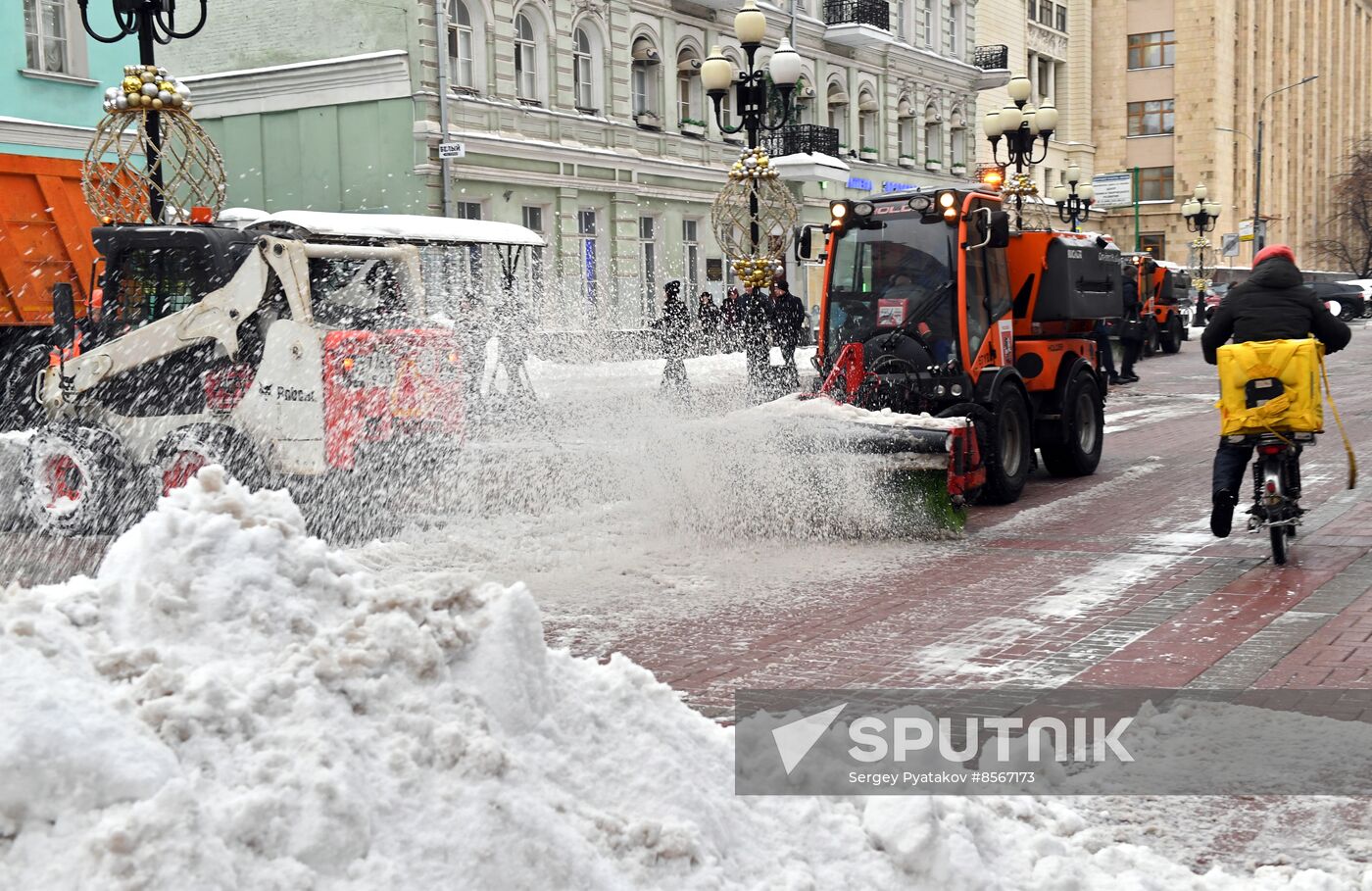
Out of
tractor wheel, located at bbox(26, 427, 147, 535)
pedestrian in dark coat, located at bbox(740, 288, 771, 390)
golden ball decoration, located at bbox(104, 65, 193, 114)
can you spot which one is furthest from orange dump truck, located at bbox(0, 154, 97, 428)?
pedestrian in dark coat, located at bbox(740, 288, 771, 390)

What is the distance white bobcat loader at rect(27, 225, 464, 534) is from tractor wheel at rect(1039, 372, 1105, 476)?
521 cm

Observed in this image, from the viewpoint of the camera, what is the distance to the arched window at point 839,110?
4075 cm

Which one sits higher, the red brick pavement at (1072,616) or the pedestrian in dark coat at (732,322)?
the pedestrian in dark coat at (732,322)

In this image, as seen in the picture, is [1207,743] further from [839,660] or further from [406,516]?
[406,516]

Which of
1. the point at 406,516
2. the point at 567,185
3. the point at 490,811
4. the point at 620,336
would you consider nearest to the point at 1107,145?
the point at 567,185

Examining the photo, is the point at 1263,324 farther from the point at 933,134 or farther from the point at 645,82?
the point at 933,134

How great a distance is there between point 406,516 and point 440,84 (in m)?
18.3

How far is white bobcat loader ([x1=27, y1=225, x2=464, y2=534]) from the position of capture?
10.2 metres

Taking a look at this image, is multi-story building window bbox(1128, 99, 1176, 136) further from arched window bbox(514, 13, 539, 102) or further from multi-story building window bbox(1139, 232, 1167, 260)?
arched window bbox(514, 13, 539, 102)

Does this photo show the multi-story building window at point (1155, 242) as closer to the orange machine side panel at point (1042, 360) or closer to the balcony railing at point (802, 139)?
the balcony railing at point (802, 139)

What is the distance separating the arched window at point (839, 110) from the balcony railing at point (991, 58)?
9350 millimetres

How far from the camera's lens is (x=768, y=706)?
227 inches

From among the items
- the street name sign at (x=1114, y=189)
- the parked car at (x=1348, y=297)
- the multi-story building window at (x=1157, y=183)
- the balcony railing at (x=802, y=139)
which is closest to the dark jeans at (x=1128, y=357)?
the balcony railing at (x=802, y=139)

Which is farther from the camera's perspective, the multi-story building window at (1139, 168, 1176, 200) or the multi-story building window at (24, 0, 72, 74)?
the multi-story building window at (1139, 168, 1176, 200)
